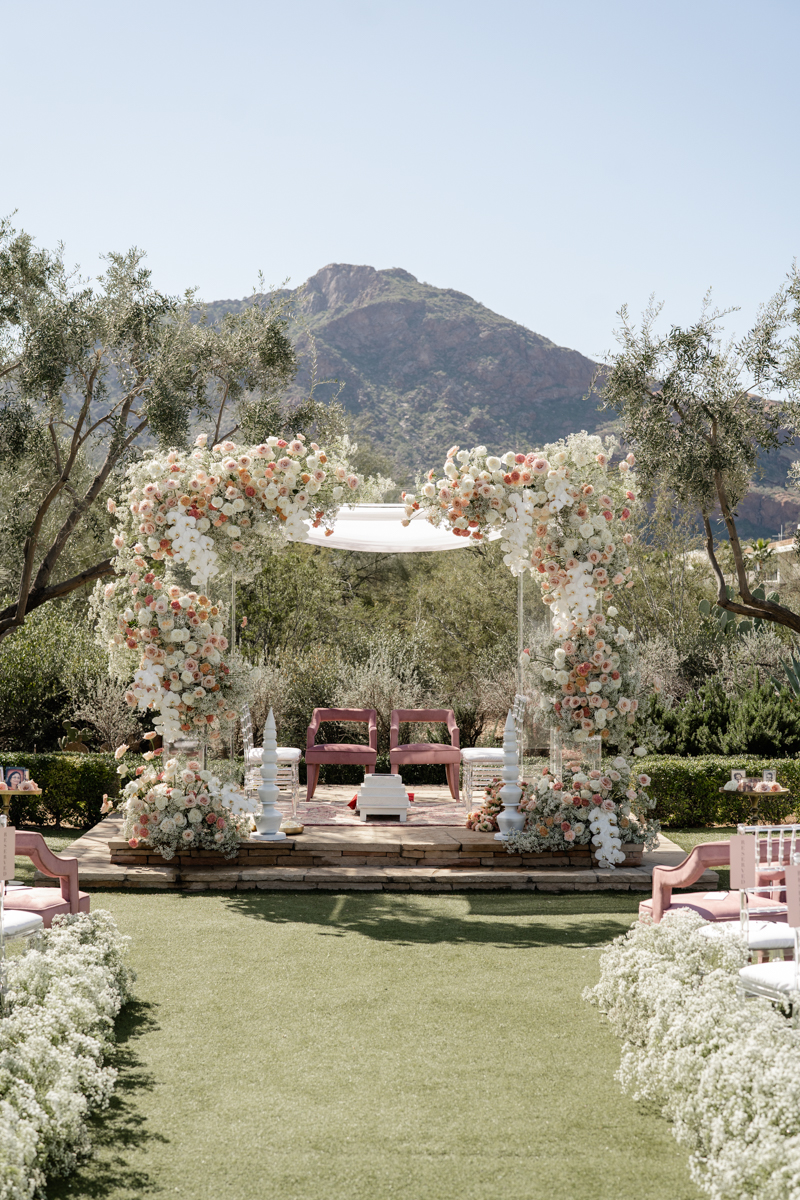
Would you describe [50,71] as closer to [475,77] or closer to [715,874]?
[475,77]

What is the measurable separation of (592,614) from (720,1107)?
175 inches

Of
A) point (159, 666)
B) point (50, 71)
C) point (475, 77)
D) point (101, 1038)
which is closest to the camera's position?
point (101, 1038)

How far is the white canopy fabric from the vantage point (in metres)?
9.28

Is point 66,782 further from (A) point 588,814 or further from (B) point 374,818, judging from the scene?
(A) point 588,814

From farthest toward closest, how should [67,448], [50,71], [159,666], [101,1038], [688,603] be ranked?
[688,603], [67,448], [50,71], [159,666], [101,1038]

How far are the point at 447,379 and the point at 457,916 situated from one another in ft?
131

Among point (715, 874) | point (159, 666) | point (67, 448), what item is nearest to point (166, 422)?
point (67, 448)

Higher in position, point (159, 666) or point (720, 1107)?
point (159, 666)

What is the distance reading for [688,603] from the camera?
16.4 meters

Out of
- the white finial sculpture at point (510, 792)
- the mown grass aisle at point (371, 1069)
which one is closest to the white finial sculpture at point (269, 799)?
the mown grass aisle at point (371, 1069)

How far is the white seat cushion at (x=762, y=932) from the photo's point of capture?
4031 mm

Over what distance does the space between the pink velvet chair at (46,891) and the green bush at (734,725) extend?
20.5 ft

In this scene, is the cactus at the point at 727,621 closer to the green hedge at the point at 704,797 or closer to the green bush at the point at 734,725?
the green bush at the point at 734,725

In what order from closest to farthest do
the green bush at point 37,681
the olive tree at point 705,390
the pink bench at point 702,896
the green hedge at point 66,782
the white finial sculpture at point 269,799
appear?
the pink bench at point 702,896 → the white finial sculpture at point 269,799 → the green hedge at point 66,782 → the olive tree at point 705,390 → the green bush at point 37,681
